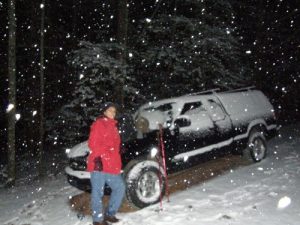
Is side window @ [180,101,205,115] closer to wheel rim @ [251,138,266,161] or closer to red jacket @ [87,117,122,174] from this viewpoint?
wheel rim @ [251,138,266,161]

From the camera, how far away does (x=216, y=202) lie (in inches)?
275

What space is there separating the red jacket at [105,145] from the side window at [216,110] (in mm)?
3374

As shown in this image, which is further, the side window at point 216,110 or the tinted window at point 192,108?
the side window at point 216,110

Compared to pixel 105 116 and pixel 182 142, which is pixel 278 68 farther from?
pixel 105 116

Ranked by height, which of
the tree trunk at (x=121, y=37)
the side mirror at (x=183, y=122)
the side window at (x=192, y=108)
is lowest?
the side mirror at (x=183, y=122)

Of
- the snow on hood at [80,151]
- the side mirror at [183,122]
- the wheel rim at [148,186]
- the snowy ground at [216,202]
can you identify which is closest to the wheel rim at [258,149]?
the snowy ground at [216,202]

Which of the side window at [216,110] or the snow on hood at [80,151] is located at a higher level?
the side window at [216,110]

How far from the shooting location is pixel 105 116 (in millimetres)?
6266

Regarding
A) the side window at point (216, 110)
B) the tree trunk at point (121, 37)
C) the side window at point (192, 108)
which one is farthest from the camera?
the tree trunk at point (121, 37)

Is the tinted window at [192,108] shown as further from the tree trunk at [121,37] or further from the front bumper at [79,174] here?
the tree trunk at [121,37]

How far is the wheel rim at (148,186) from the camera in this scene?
6988 mm

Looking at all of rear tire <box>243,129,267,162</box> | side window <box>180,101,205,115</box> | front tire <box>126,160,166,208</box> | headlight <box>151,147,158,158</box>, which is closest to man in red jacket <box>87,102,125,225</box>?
front tire <box>126,160,166,208</box>

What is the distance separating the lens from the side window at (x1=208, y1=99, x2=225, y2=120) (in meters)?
8.93

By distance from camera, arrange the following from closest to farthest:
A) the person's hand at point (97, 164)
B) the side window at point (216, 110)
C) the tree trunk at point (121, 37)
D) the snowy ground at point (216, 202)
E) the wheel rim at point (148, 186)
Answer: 1. the person's hand at point (97, 164)
2. the snowy ground at point (216, 202)
3. the wheel rim at point (148, 186)
4. the side window at point (216, 110)
5. the tree trunk at point (121, 37)
